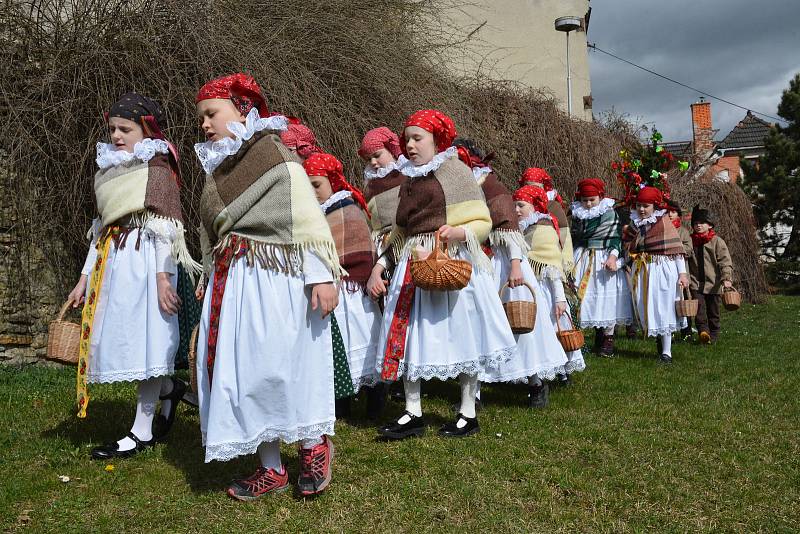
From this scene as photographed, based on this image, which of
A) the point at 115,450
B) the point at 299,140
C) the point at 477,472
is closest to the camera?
the point at 477,472

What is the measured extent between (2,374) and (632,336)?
7.31 m

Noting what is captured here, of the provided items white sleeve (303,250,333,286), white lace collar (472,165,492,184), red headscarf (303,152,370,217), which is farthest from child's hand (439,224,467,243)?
white sleeve (303,250,333,286)

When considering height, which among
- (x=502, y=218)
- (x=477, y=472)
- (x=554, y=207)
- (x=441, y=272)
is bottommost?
(x=477, y=472)

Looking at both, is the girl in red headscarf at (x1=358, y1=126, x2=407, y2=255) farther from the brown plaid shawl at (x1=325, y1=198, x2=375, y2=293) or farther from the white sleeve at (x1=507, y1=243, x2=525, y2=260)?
Result: the white sleeve at (x1=507, y1=243, x2=525, y2=260)

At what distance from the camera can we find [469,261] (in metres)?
4.51

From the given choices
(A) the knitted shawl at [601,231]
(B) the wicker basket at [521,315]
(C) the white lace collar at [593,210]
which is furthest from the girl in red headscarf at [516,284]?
(A) the knitted shawl at [601,231]

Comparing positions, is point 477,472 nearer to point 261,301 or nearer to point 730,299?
point 261,301

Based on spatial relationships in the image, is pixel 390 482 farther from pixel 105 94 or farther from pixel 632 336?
pixel 632 336

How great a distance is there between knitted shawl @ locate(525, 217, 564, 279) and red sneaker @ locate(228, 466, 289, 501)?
3.05 metres

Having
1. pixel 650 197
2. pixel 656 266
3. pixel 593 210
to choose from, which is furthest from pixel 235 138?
pixel 656 266

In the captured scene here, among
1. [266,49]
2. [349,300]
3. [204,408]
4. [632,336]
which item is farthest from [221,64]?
[632,336]

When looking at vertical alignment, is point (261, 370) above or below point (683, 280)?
below

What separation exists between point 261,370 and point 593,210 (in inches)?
212

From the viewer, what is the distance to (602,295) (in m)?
8.33
